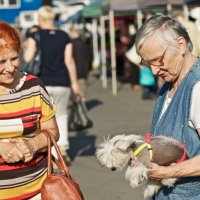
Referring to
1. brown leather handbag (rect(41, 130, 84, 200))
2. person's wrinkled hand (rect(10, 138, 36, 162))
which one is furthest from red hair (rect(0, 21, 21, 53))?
brown leather handbag (rect(41, 130, 84, 200))

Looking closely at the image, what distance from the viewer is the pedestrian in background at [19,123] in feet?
11.9

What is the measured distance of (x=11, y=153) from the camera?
3.54 m

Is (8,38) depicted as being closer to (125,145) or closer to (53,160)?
(53,160)

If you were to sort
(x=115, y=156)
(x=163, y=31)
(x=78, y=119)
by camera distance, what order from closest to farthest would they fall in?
(x=115, y=156)
(x=163, y=31)
(x=78, y=119)

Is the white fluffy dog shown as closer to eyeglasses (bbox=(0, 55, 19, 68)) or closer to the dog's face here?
the dog's face

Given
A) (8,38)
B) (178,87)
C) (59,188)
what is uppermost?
(8,38)

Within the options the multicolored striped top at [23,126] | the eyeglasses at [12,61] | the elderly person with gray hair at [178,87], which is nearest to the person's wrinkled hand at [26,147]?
the multicolored striped top at [23,126]

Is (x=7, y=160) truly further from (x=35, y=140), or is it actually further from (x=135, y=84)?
(x=135, y=84)

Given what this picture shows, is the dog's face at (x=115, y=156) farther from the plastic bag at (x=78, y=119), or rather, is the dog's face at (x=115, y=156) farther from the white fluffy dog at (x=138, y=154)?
the plastic bag at (x=78, y=119)

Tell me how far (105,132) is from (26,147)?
810 centimetres

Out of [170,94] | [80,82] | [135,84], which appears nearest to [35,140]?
[170,94]

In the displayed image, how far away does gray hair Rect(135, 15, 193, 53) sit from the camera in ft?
10.4

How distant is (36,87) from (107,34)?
78.5 feet

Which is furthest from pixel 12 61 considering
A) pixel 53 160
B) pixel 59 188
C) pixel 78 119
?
pixel 78 119
